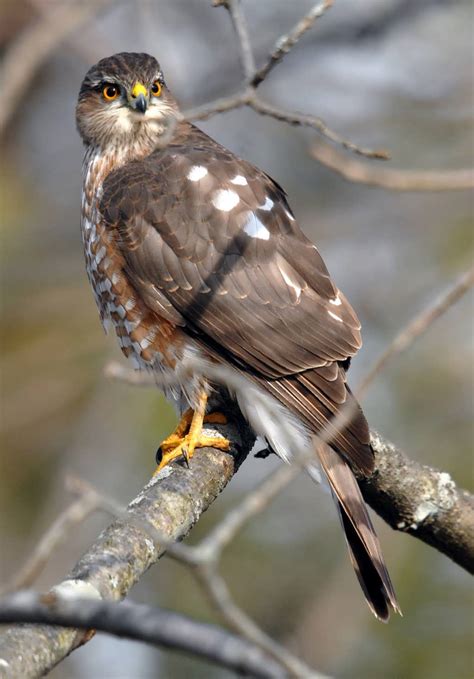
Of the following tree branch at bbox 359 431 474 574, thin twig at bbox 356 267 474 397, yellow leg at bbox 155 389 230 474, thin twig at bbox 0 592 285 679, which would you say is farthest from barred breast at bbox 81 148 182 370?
thin twig at bbox 0 592 285 679

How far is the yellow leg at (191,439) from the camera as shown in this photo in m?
4.18

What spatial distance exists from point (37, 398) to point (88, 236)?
3825 mm

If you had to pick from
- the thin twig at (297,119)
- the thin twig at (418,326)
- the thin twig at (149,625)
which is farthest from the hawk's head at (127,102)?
the thin twig at (149,625)

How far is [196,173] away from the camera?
4.75m

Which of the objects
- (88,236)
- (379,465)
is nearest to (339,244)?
(88,236)

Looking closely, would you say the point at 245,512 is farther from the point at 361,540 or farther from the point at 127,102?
the point at 127,102

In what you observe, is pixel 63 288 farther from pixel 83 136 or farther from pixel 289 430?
pixel 289 430

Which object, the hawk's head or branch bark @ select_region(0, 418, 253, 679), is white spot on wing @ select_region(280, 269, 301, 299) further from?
the hawk's head

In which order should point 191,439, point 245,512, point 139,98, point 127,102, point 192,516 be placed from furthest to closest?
point 127,102
point 139,98
point 191,439
point 192,516
point 245,512

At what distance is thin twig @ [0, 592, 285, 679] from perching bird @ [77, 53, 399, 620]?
227cm

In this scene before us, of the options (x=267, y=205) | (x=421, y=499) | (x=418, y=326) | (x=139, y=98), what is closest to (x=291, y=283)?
(x=267, y=205)

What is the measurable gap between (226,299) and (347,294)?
13.0 feet

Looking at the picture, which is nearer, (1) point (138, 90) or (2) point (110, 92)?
(1) point (138, 90)

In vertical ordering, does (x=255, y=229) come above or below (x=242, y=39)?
below
